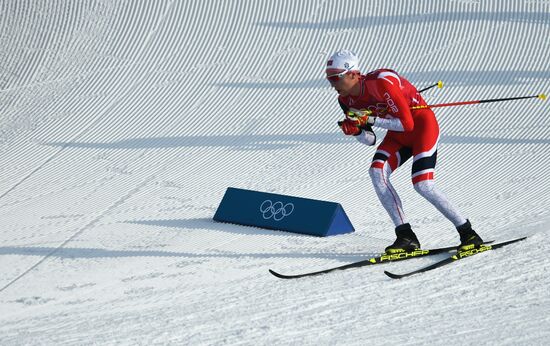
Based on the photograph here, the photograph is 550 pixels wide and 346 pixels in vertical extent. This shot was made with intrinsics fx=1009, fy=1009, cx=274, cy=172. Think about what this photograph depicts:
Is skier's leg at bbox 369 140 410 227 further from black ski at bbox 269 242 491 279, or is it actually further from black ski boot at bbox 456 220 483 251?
black ski boot at bbox 456 220 483 251

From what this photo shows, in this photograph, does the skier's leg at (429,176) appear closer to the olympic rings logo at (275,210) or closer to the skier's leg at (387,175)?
the skier's leg at (387,175)

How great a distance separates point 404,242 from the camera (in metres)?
5.62

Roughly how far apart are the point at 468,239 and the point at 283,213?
1.32 meters

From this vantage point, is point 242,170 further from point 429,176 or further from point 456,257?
point 456,257

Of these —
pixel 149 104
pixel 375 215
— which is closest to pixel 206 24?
pixel 149 104

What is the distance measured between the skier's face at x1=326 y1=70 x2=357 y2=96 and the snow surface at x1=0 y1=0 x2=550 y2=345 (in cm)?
97

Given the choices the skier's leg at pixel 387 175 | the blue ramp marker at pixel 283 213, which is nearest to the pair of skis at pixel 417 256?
the skier's leg at pixel 387 175

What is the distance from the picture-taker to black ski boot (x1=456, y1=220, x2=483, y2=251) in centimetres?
552

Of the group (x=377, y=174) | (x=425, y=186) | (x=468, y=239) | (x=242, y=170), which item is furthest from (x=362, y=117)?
(x=242, y=170)

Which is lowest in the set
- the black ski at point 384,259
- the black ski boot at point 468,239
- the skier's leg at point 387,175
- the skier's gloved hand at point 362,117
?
the black ski at point 384,259

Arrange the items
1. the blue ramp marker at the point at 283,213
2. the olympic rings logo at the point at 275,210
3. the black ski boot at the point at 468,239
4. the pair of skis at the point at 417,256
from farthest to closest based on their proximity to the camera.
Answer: the olympic rings logo at the point at 275,210 < the blue ramp marker at the point at 283,213 < the black ski boot at the point at 468,239 < the pair of skis at the point at 417,256

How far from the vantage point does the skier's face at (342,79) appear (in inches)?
213

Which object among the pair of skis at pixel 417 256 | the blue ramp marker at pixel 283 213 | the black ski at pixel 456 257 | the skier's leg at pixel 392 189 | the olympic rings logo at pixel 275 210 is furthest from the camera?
the olympic rings logo at pixel 275 210

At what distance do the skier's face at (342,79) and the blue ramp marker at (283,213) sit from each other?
99cm
